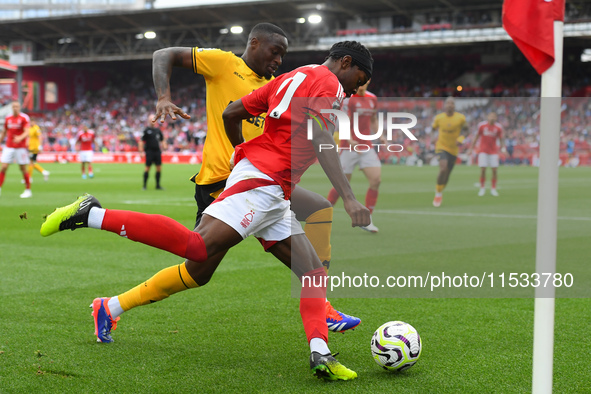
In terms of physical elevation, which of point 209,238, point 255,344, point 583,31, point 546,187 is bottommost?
point 255,344

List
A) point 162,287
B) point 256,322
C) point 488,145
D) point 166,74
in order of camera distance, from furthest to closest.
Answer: point 488,145 → point 256,322 → point 166,74 → point 162,287

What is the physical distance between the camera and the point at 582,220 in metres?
11.4

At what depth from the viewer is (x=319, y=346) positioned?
3535mm

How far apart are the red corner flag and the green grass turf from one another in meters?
1.74

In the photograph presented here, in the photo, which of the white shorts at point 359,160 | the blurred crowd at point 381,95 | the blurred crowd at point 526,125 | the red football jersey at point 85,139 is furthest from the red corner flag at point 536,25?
the blurred crowd at point 381,95

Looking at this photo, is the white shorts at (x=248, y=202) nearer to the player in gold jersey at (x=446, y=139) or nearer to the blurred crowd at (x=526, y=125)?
the player in gold jersey at (x=446, y=139)

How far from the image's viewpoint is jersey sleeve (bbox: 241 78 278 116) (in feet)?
11.7

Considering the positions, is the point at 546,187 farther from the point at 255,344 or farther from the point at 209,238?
the point at 255,344

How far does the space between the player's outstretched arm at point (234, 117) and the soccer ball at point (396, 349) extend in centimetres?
143

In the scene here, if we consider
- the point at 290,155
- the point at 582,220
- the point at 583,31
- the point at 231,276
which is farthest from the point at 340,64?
the point at 583,31

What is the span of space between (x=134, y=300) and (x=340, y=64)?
1.90 m

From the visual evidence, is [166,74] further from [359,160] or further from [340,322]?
[359,160]

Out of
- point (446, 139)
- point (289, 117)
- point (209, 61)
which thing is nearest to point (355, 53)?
point (289, 117)

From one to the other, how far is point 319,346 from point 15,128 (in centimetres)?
1371
